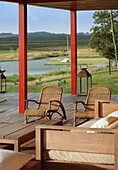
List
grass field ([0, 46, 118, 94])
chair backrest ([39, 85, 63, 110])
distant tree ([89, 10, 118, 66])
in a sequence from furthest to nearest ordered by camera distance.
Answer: grass field ([0, 46, 118, 94]) → distant tree ([89, 10, 118, 66]) → chair backrest ([39, 85, 63, 110])

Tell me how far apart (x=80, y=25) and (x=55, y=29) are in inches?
34.6

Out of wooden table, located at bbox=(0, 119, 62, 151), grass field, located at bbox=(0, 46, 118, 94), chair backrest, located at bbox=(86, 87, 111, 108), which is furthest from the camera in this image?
grass field, located at bbox=(0, 46, 118, 94)

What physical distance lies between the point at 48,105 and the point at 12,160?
5030 mm

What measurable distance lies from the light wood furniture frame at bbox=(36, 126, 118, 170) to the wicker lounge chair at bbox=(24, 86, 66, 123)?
3829mm

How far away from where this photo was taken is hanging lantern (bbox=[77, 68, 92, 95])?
12.9 metres

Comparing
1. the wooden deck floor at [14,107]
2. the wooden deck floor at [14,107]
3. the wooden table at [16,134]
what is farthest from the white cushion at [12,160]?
the wooden deck floor at [14,107]

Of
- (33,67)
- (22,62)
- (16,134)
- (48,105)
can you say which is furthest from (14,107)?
(16,134)

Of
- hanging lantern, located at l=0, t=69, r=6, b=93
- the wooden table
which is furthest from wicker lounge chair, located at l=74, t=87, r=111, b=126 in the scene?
hanging lantern, located at l=0, t=69, r=6, b=93

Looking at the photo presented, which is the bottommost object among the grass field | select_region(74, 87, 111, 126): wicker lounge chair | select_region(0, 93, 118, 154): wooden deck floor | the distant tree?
select_region(0, 93, 118, 154): wooden deck floor

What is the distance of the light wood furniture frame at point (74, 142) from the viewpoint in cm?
414

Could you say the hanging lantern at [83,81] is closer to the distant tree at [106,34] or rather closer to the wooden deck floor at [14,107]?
the wooden deck floor at [14,107]

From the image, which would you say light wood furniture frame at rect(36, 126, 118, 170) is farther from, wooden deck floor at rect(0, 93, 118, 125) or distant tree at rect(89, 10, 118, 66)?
distant tree at rect(89, 10, 118, 66)

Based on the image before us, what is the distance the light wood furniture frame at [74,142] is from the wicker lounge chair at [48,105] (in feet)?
12.6

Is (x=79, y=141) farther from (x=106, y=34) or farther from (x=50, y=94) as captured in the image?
(x=106, y=34)
